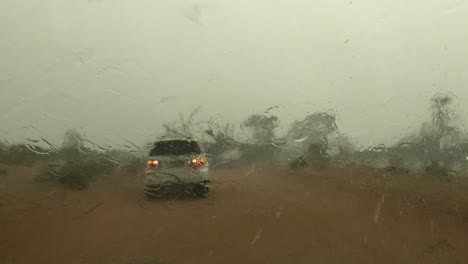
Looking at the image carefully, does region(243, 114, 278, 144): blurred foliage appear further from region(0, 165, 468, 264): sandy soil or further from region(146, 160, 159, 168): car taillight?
region(146, 160, 159, 168): car taillight

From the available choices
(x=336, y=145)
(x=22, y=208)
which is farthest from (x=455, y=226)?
(x=22, y=208)

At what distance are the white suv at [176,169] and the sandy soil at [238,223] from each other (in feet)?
0.38

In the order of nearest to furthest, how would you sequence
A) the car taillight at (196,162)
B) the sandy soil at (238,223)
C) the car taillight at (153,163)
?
the sandy soil at (238,223) < the car taillight at (153,163) < the car taillight at (196,162)

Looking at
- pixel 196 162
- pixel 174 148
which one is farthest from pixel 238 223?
pixel 174 148

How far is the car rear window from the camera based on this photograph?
601 cm

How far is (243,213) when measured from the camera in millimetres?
6242

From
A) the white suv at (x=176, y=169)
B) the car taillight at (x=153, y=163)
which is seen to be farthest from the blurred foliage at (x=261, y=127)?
the car taillight at (x=153, y=163)

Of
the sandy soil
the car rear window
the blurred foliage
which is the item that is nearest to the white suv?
the car rear window

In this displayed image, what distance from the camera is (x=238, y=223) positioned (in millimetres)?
6227

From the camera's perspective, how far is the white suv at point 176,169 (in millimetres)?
6047

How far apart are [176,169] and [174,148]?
0.31 m

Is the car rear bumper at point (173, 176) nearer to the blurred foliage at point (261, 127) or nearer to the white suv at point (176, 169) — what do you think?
the white suv at point (176, 169)

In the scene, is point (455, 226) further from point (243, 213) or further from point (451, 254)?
point (243, 213)

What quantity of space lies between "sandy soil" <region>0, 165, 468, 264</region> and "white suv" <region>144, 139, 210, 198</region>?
0.38 ft
